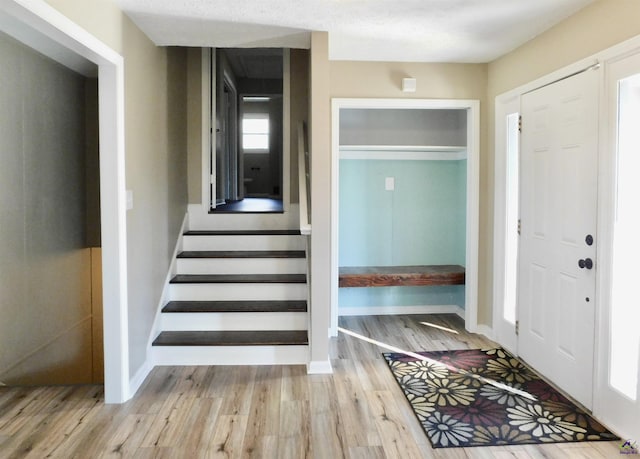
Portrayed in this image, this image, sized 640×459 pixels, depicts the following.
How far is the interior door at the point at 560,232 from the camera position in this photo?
101 inches

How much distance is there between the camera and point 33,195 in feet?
10.8

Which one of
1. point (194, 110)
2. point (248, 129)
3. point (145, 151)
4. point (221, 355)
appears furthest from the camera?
point (248, 129)

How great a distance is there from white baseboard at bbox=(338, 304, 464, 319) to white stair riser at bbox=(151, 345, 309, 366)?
1.36 metres

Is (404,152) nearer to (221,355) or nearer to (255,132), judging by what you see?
(221,355)

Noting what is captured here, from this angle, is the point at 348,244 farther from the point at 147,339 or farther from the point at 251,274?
the point at 147,339

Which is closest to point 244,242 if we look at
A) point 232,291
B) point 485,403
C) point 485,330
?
point 232,291

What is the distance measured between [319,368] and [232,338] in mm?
668

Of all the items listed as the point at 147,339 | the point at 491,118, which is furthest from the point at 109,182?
the point at 491,118

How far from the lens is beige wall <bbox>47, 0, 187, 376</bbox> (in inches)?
102

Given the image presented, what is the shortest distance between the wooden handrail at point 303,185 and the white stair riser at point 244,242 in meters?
0.44

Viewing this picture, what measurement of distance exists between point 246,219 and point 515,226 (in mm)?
2397

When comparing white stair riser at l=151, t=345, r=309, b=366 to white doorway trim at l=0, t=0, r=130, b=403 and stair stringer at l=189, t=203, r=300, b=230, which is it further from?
stair stringer at l=189, t=203, r=300, b=230

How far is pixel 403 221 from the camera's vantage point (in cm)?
457

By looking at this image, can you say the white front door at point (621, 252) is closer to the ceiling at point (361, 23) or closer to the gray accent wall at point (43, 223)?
the ceiling at point (361, 23)
